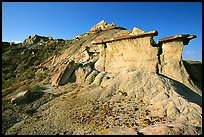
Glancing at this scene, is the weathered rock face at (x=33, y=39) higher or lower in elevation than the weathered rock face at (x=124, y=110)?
higher

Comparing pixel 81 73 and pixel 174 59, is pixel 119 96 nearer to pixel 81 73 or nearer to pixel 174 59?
pixel 81 73

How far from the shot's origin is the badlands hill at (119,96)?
28.0ft

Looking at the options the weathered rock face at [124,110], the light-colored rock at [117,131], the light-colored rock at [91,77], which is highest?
the light-colored rock at [91,77]

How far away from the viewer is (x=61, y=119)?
9.55 meters

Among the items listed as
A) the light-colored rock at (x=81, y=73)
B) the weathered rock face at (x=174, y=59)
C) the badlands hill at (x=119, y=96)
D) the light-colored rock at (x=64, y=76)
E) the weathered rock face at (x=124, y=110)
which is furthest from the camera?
the light-colored rock at (x=64, y=76)

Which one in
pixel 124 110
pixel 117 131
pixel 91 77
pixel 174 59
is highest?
pixel 174 59

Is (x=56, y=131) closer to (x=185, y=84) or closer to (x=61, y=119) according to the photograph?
(x=61, y=119)

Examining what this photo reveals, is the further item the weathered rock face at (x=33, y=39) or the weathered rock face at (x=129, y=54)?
the weathered rock face at (x=33, y=39)

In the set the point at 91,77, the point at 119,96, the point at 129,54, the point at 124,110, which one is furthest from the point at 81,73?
the point at 124,110

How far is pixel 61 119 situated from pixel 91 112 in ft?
4.53

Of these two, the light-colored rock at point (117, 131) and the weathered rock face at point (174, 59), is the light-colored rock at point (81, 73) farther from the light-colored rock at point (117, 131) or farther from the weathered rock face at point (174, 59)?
the light-colored rock at point (117, 131)

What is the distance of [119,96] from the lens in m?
10.8

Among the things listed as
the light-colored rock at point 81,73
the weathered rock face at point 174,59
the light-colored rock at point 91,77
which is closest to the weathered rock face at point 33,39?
the light-colored rock at point 81,73

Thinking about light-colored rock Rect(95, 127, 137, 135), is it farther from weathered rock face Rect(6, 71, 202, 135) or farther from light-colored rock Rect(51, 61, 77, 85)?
light-colored rock Rect(51, 61, 77, 85)
